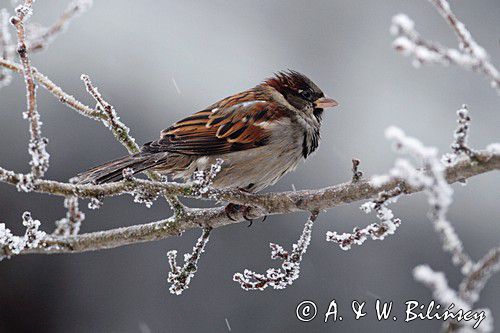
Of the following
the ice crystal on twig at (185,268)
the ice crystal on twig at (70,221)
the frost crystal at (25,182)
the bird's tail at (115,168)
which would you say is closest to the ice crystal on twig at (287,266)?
the ice crystal on twig at (185,268)

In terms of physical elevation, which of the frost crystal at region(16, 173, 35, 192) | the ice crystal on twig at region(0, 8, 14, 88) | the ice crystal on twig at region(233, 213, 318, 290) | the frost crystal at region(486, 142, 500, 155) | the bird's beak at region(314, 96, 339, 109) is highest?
the ice crystal on twig at region(0, 8, 14, 88)

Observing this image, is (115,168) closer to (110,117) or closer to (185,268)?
(110,117)

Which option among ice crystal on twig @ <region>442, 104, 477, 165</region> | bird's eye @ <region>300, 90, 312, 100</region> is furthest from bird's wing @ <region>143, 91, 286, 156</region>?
ice crystal on twig @ <region>442, 104, 477, 165</region>

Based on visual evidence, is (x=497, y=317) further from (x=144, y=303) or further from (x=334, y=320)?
(x=144, y=303)

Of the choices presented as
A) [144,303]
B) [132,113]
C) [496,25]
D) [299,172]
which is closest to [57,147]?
[132,113]

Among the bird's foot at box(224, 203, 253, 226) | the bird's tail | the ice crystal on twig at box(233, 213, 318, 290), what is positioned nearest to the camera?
the ice crystal on twig at box(233, 213, 318, 290)

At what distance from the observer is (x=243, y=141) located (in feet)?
15.0

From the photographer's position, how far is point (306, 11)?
35.8ft

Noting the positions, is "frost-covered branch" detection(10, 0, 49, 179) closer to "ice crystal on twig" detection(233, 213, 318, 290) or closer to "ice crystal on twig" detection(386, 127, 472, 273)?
"ice crystal on twig" detection(233, 213, 318, 290)

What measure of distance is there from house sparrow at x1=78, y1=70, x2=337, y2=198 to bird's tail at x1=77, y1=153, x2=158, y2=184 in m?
0.16

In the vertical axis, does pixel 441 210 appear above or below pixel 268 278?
below

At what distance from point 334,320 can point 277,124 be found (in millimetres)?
2693

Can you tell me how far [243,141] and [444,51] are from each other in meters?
2.72

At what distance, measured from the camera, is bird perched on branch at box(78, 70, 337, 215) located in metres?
4.43
